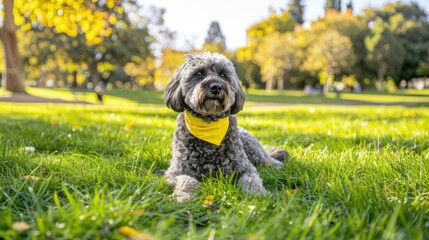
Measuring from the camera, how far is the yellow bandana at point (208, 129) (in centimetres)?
388

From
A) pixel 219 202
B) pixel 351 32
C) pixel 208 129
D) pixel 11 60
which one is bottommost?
pixel 219 202

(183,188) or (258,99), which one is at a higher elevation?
(183,188)

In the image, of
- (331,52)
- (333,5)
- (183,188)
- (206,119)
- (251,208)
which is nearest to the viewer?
(251,208)

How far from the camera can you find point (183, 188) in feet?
10.4

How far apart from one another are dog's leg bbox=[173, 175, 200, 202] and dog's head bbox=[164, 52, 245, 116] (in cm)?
82

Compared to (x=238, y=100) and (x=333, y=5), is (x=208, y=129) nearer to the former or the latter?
(x=238, y=100)

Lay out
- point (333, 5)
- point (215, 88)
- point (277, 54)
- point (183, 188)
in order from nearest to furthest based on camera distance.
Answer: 1. point (183, 188)
2. point (215, 88)
3. point (277, 54)
4. point (333, 5)

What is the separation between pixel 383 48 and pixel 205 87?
53428mm

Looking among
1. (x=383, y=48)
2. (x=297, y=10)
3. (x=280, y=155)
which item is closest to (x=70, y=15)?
(x=280, y=155)

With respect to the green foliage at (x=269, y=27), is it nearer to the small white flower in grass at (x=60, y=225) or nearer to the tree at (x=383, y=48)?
the tree at (x=383, y=48)

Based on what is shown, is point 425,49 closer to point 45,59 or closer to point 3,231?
point 45,59

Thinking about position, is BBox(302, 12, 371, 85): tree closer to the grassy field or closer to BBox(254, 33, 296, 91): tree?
BBox(254, 33, 296, 91): tree

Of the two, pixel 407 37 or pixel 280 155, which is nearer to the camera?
pixel 280 155

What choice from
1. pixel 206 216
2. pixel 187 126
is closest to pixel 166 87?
pixel 187 126
